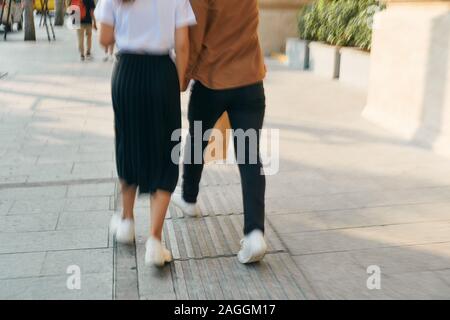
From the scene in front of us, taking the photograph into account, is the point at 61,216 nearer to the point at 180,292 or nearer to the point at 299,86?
the point at 180,292

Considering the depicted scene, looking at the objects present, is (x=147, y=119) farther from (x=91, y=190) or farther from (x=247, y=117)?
(x=91, y=190)

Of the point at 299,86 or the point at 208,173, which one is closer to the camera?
the point at 208,173

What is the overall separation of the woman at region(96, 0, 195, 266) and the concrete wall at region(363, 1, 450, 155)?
3.40 metres

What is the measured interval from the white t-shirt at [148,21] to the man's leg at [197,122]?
0.39 m

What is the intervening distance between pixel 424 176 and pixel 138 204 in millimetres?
2495

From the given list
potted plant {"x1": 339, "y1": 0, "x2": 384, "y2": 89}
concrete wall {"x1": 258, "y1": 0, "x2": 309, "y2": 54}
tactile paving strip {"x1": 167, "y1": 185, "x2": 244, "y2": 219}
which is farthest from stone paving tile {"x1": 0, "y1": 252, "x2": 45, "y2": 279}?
concrete wall {"x1": 258, "y1": 0, "x2": 309, "y2": 54}

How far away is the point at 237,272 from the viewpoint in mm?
3209

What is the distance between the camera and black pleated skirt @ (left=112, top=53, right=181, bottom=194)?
10.1ft

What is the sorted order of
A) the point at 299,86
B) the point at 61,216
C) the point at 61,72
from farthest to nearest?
1. the point at 61,72
2. the point at 299,86
3. the point at 61,216

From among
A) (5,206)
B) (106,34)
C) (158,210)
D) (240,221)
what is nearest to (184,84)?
(106,34)

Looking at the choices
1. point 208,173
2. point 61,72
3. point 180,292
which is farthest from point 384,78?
point 61,72

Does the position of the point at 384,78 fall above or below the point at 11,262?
above

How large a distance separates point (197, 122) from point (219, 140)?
0.80 feet

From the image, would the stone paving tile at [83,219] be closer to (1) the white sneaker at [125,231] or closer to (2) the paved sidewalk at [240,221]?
(2) the paved sidewalk at [240,221]
